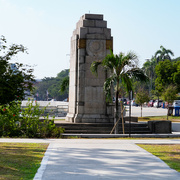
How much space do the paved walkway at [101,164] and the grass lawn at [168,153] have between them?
9.3 inches

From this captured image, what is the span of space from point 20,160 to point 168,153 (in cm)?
459

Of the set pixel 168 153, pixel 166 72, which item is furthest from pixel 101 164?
pixel 166 72

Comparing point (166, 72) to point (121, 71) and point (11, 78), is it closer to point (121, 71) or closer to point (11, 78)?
point (121, 71)

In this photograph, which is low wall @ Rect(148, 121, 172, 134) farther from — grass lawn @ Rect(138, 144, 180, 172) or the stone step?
grass lawn @ Rect(138, 144, 180, 172)

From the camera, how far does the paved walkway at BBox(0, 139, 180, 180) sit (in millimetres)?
8344

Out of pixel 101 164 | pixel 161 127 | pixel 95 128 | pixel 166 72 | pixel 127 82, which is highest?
pixel 166 72

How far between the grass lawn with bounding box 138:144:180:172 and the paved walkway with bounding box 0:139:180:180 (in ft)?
0.77

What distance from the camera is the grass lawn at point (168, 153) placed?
32.9 feet

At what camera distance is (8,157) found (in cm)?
1083

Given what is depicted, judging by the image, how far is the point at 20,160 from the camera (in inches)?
407

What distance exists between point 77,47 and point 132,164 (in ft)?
45.4

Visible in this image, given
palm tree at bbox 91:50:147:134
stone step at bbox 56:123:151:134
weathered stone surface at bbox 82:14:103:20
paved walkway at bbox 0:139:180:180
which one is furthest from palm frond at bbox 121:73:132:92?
paved walkway at bbox 0:139:180:180

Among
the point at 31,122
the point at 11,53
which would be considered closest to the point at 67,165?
the point at 11,53

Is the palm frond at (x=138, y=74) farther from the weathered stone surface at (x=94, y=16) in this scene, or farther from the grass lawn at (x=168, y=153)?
the grass lawn at (x=168, y=153)
